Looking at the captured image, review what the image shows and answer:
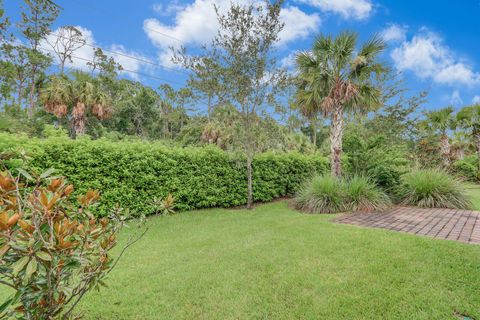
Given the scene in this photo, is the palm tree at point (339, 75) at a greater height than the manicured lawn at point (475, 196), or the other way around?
the palm tree at point (339, 75)

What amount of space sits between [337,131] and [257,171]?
318cm

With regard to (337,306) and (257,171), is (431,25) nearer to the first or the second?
(257,171)

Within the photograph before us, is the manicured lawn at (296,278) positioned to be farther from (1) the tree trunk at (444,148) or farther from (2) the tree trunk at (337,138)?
(1) the tree trunk at (444,148)

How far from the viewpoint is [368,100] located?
8883mm

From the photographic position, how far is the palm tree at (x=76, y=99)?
13.0 meters

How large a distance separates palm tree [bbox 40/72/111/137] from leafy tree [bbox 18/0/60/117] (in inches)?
292

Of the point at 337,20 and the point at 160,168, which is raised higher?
the point at 337,20

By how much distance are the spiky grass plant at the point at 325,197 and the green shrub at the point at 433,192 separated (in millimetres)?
2429

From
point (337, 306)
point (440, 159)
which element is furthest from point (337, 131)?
point (440, 159)

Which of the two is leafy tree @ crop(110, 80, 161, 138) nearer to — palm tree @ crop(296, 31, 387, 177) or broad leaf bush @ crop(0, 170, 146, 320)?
palm tree @ crop(296, 31, 387, 177)

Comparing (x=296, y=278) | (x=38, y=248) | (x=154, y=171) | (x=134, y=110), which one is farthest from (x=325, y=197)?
(x=134, y=110)

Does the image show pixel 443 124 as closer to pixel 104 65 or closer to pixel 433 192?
pixel 433 192

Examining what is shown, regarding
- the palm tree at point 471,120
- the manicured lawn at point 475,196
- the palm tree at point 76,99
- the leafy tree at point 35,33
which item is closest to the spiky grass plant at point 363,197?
the manicured lawn at point 475,196

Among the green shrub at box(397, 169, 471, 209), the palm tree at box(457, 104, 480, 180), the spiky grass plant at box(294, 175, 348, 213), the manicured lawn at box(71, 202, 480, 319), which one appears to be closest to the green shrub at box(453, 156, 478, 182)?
the palm tree at box(457, 104, 480, 180)
